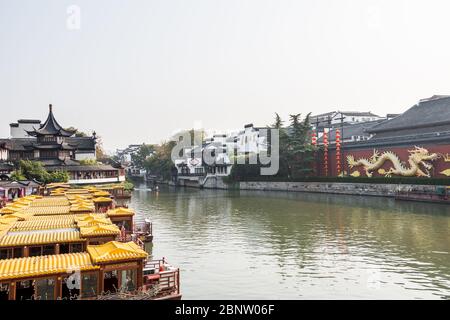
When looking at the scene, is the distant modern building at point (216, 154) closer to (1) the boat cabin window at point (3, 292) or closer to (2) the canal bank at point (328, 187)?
(2) the canal bank at point (328, 187)

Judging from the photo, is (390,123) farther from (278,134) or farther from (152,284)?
(152,284)

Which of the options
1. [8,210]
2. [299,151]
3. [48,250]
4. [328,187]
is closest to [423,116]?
[328,187]

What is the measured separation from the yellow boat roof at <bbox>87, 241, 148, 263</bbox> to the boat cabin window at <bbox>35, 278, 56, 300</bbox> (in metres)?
1.66

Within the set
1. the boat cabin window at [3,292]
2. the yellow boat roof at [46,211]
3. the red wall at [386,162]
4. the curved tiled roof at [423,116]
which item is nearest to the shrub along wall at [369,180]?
the red wall at [386,162]

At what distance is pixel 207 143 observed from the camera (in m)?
93.5

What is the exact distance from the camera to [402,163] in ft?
155

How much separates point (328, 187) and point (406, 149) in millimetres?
12223

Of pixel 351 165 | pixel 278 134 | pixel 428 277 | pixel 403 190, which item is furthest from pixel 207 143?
pixel 428 277

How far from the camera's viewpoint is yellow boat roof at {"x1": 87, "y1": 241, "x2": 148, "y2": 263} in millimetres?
11273

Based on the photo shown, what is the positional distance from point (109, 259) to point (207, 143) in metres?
82.5

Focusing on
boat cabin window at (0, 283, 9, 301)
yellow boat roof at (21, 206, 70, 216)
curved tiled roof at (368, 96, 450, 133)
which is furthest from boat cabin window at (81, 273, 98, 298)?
curved tiled roof at (368, 96, 450, 133)

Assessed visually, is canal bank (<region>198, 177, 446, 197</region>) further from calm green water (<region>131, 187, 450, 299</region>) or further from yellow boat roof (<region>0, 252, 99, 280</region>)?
yellow boat roof (<region>0, 252, 99, 280</region>)

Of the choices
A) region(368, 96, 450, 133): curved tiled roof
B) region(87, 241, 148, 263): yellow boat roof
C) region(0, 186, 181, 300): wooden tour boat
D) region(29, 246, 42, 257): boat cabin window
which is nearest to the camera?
region(0, 186, 181, 300): wooden tour boat

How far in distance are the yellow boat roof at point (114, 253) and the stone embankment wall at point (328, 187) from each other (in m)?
37.5
